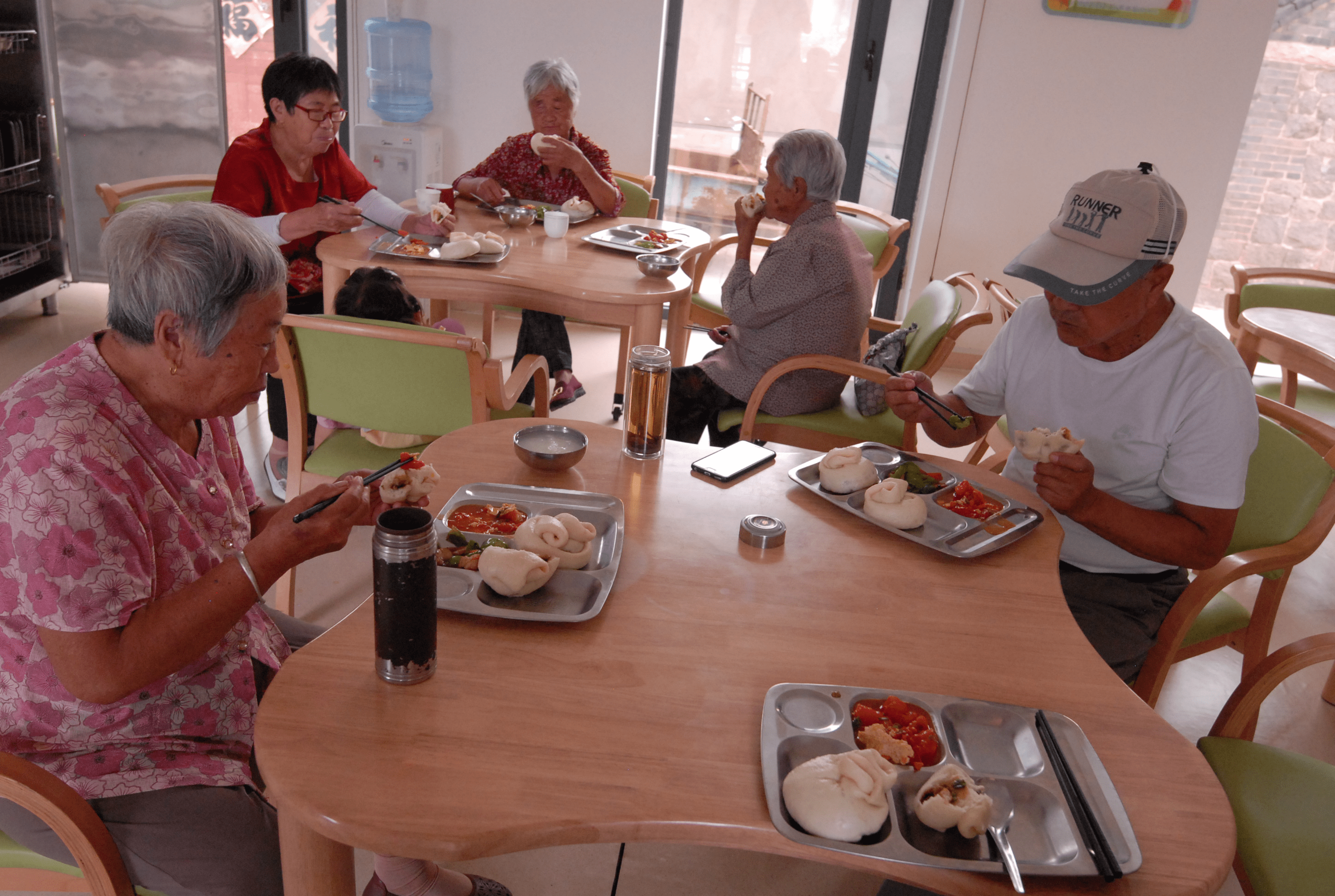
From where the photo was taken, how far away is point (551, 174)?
12.9ft

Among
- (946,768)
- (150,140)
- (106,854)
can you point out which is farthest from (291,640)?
(150,140)

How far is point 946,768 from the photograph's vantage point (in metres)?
1.03

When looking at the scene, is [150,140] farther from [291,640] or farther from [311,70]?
[291,640]

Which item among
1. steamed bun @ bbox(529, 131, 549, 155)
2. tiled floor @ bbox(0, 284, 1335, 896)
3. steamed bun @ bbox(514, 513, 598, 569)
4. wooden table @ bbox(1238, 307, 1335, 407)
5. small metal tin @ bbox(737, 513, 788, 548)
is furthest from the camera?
steamed bun @ bbox(529, 131, 549, 155)

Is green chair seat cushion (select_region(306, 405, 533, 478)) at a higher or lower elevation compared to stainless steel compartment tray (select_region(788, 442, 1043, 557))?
lower

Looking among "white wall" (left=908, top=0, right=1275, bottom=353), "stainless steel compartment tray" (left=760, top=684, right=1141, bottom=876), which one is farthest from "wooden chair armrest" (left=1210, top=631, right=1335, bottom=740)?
"white wall" (left=908, top=0, right=1275, bottom=353)

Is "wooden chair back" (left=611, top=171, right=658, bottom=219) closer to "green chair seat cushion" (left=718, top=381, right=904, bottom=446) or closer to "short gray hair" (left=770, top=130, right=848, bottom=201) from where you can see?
"short gray hair" (left=770, top=130, right=848, bottom=201)

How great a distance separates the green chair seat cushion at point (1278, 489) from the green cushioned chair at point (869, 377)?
817 mm

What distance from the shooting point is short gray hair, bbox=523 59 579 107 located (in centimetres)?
370

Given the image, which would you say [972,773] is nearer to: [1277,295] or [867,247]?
[867,247]

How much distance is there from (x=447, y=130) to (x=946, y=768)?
15.1ft

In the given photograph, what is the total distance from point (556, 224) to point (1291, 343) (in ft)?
7.91

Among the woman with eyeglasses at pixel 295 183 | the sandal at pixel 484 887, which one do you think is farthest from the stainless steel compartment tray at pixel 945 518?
the woman with eyeglasses at pixel 295 183

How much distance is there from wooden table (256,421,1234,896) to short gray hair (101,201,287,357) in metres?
0.44
